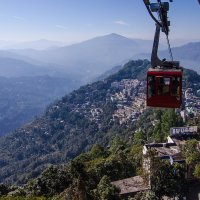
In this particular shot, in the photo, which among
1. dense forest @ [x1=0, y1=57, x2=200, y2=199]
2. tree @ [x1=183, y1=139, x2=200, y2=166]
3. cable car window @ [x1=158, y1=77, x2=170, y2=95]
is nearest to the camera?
cable car window @ [x1=158, y1=77, x2=170, y2=95]

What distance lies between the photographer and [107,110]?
191 meters

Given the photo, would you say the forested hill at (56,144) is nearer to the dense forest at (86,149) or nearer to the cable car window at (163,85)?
the dense forest at (86,149)

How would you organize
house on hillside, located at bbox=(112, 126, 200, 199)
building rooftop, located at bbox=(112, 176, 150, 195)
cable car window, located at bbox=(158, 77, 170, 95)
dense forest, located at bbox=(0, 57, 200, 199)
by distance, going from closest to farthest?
cable car window, located at bbox=(158, 77, 170, 95) → building rooftop, located at bbox=(112, 176, 150, 195) → house on hillside, located at bbox=(112, 126, 200, 199) → dense forest, located at bbox=(0, 57, 200, 199)

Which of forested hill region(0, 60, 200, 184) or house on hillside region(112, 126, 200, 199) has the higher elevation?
house on hillside region(112, 126, 200, 199)

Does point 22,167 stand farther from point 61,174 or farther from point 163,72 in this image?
point 163,72

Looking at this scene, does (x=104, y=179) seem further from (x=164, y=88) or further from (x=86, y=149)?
(x=86, y=149)

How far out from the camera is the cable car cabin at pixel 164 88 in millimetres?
12602

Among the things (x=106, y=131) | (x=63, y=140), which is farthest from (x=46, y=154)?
(x=106, y=131)

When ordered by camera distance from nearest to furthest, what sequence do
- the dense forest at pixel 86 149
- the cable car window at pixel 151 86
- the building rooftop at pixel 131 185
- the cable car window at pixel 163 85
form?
the cable car window at pixel 163 85 < the cable car window at pixel 151 86 < the building rooftop at pixel 131 185 < the dense forest at pixel 86 149

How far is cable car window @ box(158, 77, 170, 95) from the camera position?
12844 mm

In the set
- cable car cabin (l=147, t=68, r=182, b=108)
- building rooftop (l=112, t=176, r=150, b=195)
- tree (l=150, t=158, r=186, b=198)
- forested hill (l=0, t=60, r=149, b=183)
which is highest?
cable car cabin (l=147, t=68, r=182, b=108)

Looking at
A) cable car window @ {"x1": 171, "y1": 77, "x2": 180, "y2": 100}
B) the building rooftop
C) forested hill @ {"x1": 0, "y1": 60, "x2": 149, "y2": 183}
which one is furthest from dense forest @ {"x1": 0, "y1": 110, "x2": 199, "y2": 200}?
forested hill @ {"x1": 0, "y1": 60, "x2": 149, "y2": 183}

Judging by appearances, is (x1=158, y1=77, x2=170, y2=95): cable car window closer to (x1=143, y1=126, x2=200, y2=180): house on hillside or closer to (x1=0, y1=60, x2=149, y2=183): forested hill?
(x1=143, y1=126, x2=200, y2=180): house on hillside

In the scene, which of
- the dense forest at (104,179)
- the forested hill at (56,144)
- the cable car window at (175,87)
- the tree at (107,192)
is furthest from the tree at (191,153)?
the forested hill at (56,144)
